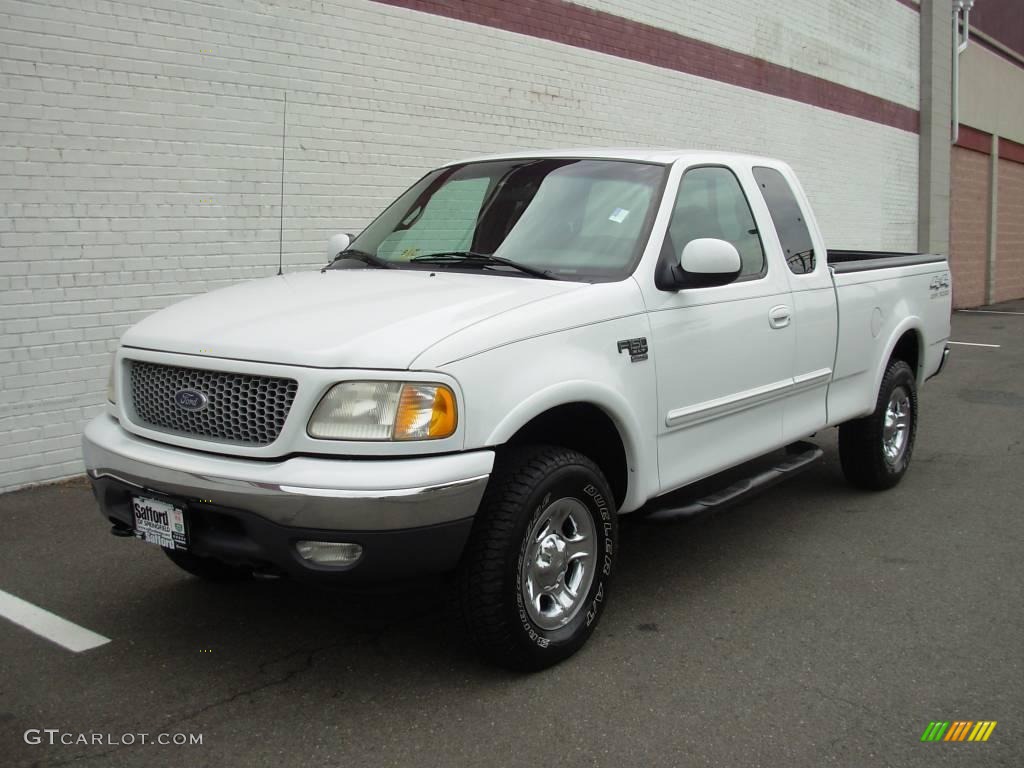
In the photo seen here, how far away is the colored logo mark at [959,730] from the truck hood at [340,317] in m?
1.96

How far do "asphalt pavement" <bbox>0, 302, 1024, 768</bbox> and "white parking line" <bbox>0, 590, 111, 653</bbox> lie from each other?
51 mm

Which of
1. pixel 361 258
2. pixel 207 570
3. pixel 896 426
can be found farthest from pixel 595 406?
pixel 896 426

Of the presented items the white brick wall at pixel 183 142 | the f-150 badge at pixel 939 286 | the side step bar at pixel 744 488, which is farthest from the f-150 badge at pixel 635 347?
the white brick wall at pixel 183 142

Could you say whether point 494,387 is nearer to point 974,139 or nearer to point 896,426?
point 896,426

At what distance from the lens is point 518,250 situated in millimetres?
4273

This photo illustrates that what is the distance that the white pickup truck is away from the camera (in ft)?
10.6

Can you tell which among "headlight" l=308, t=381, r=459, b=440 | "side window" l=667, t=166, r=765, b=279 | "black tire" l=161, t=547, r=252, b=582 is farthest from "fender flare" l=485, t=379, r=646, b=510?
"black tire" l=161, t=547, r=252, b=582

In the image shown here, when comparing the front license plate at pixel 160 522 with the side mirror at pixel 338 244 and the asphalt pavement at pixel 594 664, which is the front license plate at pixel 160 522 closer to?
the asphalt pavement at pixel 594 664

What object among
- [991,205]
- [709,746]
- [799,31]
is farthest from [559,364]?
[991,205]

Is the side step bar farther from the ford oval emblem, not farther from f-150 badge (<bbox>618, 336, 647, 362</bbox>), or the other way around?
the ford oval emblem

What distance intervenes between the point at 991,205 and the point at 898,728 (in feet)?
74.8

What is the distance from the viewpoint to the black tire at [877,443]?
238 inches

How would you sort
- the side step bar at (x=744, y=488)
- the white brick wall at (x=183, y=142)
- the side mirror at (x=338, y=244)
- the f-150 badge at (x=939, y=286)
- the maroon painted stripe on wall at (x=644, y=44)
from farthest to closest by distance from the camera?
the maroon painted stripe on wall at (x=644, y=44)
the f-150 badge at (x=939, y=286)
the white brick wall at (x=183, y=142)
the side mirror at (x=338, y=244)
the side step bar at (x=744, y=488)

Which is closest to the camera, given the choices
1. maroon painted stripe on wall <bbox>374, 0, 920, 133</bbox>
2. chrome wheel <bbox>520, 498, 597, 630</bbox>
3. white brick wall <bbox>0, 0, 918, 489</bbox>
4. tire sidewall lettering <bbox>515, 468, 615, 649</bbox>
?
tire sidewall lettering <bbox>515, 468, 615, 649</bbox>
